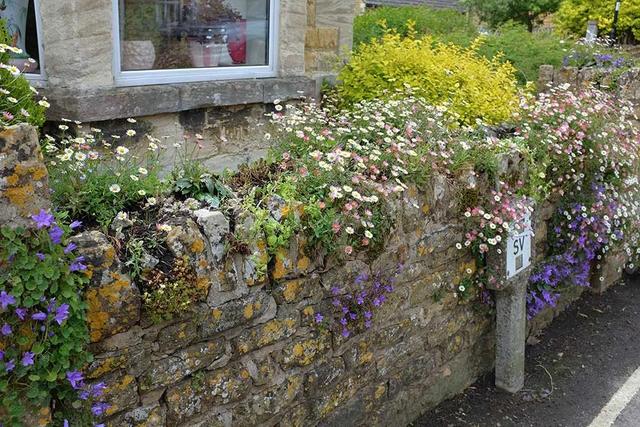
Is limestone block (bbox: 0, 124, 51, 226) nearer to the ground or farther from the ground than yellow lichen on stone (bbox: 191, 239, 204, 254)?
farther from the ground

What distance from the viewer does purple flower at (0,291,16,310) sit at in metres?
1.97

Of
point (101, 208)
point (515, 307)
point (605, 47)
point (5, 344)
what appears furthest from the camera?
point (605, 47)

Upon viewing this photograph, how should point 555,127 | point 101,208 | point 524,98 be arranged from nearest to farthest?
point 101,208 → point 555,127 → point 524,98

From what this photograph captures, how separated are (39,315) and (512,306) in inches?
125

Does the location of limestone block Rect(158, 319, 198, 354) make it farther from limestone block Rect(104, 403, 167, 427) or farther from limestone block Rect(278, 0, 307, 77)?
limestone block Rect(278, 0, 307, 77)

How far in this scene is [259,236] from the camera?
2725mm

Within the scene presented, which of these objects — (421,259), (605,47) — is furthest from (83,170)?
(605,47)

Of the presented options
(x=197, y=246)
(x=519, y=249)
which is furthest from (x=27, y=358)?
(x=519, y=249)

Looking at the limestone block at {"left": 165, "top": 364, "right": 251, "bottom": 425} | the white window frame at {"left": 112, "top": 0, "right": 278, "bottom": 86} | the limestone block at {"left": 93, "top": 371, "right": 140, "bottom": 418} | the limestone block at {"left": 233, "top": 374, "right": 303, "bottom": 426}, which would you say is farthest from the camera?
the white window frame at {"left": 112, "top": 0, "right": 278, "bottom": 86}

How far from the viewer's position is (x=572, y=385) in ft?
14.8

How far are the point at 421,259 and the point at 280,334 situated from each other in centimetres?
113

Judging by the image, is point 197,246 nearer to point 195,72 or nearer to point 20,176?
point 20,176

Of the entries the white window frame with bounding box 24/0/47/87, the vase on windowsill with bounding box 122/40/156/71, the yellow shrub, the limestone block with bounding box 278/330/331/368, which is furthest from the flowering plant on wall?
the yellow shrub

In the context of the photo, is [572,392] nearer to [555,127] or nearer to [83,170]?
[555,127]
